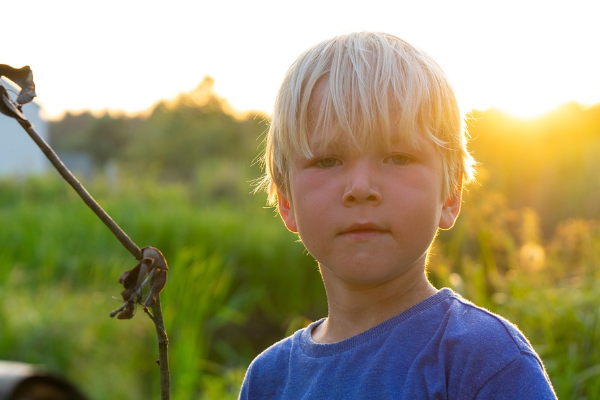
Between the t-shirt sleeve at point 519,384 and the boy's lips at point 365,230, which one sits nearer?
the t-shirt sleeve at point 519,384

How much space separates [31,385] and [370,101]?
2693 millimetres

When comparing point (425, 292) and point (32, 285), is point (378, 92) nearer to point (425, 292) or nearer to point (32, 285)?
point (425, 292)

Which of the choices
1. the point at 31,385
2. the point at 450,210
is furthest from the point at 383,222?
the point at 31,385

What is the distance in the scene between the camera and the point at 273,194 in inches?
61.2

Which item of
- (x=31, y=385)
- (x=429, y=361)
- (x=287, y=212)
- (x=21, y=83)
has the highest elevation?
(x=21, y=83)

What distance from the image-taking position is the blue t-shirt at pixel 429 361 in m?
1.05

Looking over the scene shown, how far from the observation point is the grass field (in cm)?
342

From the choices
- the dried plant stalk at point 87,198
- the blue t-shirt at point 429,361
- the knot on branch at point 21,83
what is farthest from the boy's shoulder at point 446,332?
the knot on branch at point 21,83

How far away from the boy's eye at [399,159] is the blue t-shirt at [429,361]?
0.24 m

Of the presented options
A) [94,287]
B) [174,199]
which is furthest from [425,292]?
[174,199]

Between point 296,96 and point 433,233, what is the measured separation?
1.14ft

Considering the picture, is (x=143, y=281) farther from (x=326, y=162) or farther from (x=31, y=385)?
(x=31, y=385)

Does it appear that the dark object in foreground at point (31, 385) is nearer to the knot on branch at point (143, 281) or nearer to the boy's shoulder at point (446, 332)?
the boy's shoulder at point (446, 332)

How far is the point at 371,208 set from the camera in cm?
116
